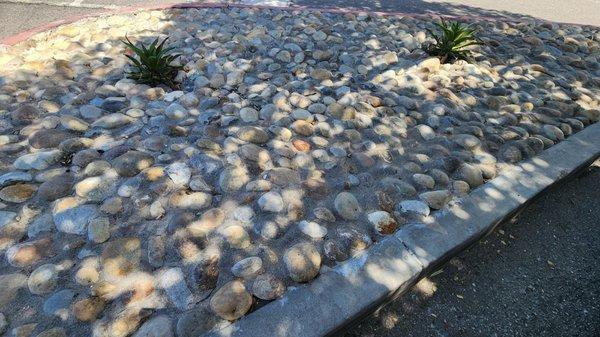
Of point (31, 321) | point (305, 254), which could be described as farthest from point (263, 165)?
point (31, 321)

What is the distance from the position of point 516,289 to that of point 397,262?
76 centimetres

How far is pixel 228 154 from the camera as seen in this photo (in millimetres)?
2479

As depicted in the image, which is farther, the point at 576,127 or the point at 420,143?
the point at 576,127

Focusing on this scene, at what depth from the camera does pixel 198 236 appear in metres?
1.95

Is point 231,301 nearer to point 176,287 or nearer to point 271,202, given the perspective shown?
point 176,287

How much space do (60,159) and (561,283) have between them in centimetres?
312

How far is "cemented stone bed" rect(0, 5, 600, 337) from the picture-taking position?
1.75 meters

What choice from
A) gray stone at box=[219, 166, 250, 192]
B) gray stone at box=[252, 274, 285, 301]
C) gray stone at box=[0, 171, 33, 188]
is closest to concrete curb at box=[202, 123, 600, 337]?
gray stone at box=[252, 274, 285, 301]

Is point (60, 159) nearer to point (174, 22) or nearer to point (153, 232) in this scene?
point (153, 232)

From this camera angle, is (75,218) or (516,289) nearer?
(75,218)

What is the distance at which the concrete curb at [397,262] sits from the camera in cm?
165

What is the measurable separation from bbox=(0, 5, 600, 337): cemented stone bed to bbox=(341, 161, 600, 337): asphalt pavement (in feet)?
1.22

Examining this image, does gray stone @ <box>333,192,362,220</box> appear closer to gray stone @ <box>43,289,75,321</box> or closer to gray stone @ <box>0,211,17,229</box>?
gray stone @ <box>43,289,75,321</box>

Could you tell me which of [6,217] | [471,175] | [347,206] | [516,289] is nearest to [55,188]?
[6,217]
